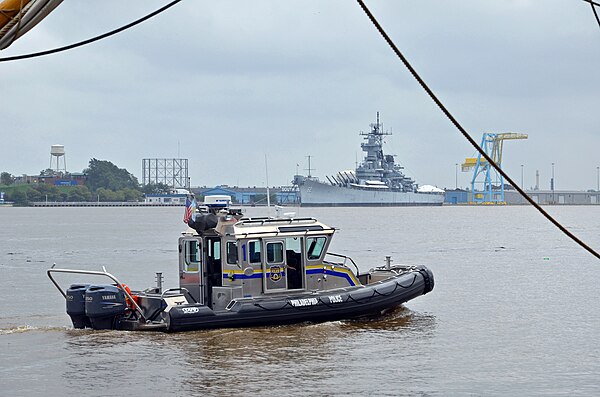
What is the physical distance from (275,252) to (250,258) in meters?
0.58

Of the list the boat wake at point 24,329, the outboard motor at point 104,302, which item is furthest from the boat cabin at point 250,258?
the boat wake at point 24,329

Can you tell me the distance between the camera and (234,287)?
781 inches

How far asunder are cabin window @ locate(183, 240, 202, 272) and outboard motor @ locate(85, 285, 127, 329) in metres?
1.61

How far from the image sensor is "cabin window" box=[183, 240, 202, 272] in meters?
20.3

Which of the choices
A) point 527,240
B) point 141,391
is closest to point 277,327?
point 141,391

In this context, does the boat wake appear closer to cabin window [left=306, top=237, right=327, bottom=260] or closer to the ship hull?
cabin window [left=306, top=237, right=327, bottom=260]

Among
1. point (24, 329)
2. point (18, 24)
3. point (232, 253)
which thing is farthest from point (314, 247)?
point (18, 24)

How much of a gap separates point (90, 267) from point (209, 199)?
22429mm

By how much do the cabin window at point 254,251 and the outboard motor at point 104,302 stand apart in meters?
2.65

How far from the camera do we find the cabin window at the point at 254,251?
782 inches

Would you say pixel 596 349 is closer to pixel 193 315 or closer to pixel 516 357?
pixel 516 357

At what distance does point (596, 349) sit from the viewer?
799 inches

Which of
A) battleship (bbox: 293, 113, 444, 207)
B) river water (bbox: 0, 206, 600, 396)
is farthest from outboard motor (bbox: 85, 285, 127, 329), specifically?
battleship (bbox: 293, 113, 444, 207)

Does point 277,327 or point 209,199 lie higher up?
point 209,199
